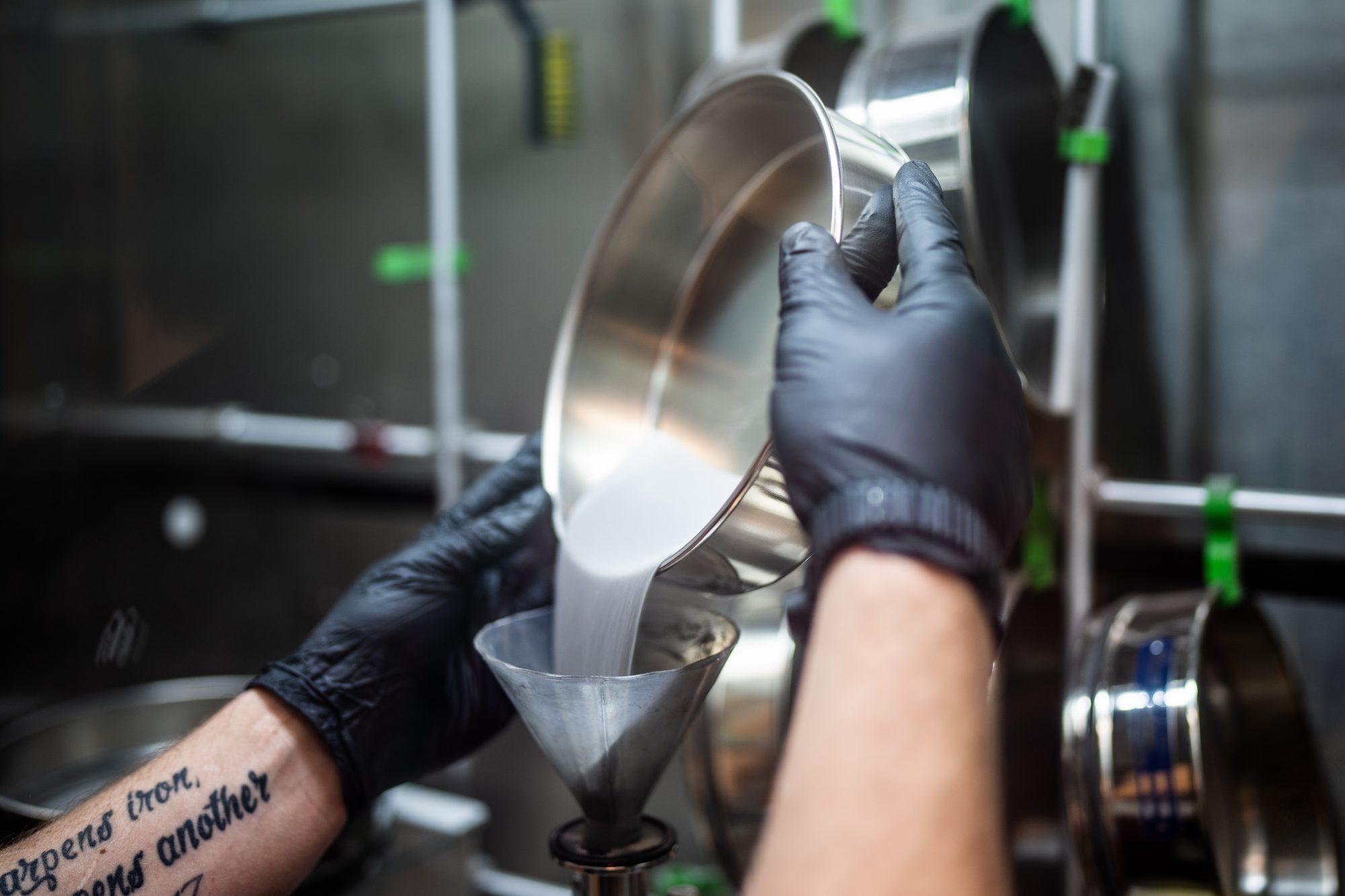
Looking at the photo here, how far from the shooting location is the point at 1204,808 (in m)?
0.88

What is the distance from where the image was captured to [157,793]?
0.78 meters

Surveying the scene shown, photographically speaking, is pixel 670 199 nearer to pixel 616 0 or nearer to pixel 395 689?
pixel 395 689

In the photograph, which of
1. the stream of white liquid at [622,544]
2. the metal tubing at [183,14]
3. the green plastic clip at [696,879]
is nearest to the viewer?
the stream of white liquid at [622,544]

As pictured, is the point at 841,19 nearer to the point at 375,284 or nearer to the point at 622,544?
the point at 622,544

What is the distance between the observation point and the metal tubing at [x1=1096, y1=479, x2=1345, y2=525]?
1.00 m

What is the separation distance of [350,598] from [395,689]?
9 centimetres

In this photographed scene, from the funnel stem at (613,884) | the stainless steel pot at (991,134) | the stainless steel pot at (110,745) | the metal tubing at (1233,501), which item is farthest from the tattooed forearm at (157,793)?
the metal tubing at (1233,501)

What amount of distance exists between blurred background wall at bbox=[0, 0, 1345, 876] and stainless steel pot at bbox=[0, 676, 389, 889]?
0.32 meters

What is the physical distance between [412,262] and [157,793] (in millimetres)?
915

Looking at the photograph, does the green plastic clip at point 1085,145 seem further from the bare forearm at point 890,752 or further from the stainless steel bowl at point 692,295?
the bare forearm at point 890,752

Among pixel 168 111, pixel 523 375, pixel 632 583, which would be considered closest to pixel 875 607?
pixel 632 583

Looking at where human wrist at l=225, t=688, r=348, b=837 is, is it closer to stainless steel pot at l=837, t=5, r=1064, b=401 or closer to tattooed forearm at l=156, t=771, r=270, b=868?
tattooed forearm at l=156, t=771, r=270, b=868

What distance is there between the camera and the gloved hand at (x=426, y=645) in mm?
823

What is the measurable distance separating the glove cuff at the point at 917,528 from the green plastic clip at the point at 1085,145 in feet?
2.08
